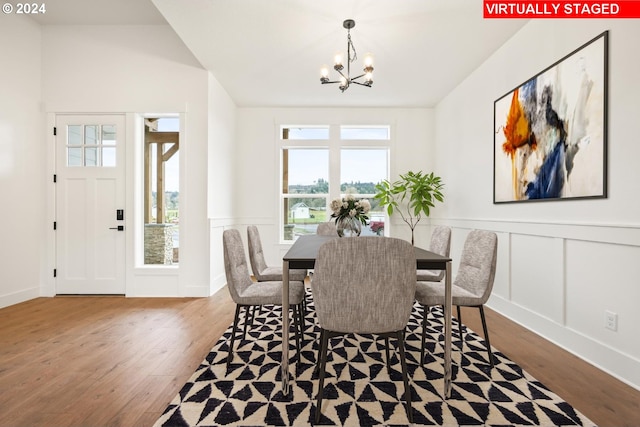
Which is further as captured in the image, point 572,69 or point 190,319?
point 190,319

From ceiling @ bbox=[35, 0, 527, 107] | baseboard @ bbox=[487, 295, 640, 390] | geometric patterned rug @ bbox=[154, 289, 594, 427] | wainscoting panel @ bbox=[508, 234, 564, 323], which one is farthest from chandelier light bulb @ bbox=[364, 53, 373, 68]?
baseboard @ bbox=[487, 295, 640, 390]

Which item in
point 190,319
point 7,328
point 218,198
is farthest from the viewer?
point 218,198

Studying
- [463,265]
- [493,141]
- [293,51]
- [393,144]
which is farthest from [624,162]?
[393,144]

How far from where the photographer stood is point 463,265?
231cm

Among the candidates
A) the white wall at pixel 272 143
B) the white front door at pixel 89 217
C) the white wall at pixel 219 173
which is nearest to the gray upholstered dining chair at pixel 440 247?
the white wall at pixel 272 143

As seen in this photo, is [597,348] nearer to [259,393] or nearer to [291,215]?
[259,393]

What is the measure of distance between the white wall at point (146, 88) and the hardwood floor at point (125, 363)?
76 centimetres

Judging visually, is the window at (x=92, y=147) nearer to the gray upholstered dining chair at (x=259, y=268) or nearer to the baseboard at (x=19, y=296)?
the baseboard at (x=19, y=296)

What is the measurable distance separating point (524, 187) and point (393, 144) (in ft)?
8.70

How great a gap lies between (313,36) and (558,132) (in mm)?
2400

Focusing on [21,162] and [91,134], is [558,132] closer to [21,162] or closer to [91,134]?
[91,134]

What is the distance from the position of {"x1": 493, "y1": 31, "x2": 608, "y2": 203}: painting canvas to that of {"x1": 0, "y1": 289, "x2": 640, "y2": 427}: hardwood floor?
1.25 m

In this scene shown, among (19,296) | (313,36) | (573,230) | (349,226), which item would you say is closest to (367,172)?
(313,36)

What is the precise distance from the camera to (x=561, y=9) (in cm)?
240
